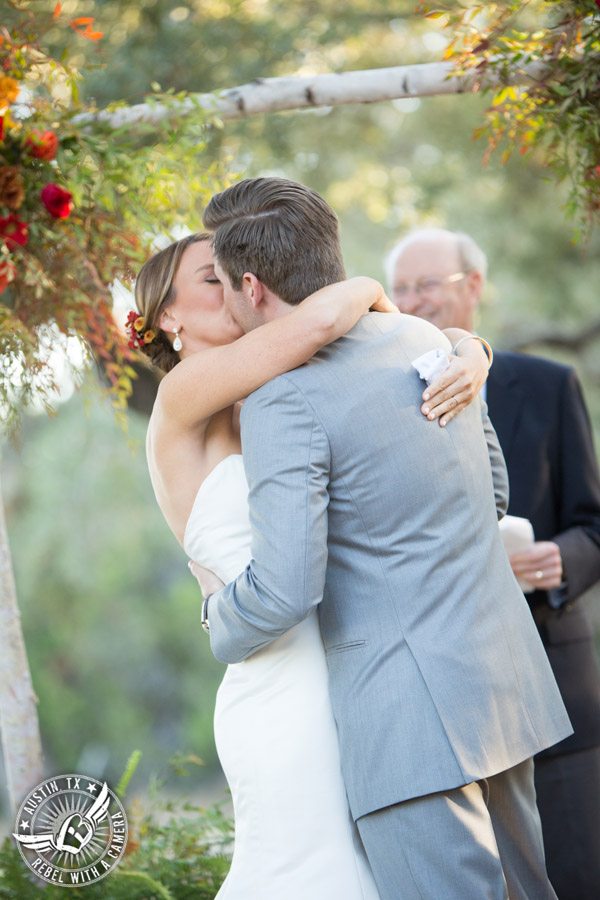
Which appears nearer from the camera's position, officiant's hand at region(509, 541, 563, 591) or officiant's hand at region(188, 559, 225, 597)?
officiant's hand at region(188, 559, 225, 597)

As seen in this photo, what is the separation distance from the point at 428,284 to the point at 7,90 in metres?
1.67

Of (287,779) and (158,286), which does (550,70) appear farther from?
(287,779)

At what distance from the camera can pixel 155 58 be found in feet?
17.9

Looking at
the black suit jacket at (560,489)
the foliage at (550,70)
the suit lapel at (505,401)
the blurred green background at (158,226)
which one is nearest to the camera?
the foliage at (550,70)

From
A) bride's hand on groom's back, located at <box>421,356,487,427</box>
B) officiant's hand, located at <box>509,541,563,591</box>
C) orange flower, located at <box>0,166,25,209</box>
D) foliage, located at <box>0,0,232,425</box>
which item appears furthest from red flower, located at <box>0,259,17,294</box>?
officiant's hand, located at <box>509,541,563,591</box>

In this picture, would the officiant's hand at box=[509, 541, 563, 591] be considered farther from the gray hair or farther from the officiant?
the gray hair

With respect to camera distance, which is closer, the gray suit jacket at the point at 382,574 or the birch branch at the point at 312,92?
the gray suit jacket at the point at 382,574

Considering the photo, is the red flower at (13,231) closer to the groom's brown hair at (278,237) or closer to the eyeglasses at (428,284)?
the groom's brown hair at (278,237)

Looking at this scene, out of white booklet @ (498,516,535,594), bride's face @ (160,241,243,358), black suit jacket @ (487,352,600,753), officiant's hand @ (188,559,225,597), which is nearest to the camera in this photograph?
officiant's hand @ (188,559,225,597)

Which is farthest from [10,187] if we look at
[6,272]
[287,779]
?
[287,779]

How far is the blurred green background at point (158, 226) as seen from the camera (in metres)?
5.83

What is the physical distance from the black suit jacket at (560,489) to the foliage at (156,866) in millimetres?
1326

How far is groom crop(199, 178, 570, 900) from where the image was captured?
1.76m

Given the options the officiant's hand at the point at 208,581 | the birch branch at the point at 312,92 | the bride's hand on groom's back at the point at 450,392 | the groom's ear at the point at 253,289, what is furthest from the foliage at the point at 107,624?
the bride's hand on groom's back at the point at 450,392
